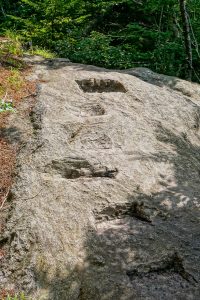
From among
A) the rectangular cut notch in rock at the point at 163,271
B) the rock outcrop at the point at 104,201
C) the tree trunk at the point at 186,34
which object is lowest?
the rectangular cut notch in rock at the point at 163,271

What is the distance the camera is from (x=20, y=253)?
13.7 feet

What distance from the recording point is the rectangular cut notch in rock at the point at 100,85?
8070mm

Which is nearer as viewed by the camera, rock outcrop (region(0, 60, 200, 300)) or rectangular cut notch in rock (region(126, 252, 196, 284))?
rock outcrop (region(0, 60, 200, 300))

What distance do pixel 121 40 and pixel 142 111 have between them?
7.42 m

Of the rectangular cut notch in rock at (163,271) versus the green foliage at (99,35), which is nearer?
the rectangular cut notch in rock at (163,271)

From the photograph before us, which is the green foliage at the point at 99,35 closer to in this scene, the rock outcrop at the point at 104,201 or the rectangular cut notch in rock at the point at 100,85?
the rectangular cut notch in rock at the point at 100,85

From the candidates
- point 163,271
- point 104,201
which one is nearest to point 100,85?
point 104,201

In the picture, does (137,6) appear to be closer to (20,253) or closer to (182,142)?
(182,142)

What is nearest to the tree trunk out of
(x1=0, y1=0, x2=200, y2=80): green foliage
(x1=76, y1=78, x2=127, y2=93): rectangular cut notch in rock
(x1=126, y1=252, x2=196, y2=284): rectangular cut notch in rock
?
(x1=0, y1=0, x2=200, y2=80): green foliage

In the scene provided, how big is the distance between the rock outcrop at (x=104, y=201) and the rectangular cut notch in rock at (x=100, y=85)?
38 centimetres

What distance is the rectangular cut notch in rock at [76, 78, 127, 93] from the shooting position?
26.5ft

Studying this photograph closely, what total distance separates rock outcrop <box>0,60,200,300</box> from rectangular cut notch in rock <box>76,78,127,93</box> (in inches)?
15.0

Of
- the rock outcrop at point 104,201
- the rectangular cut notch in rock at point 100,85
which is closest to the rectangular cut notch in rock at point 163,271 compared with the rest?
the rock outcrop at point 104,201

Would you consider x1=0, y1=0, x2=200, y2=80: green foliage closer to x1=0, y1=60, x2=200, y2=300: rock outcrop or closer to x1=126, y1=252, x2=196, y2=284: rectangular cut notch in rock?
x1=0, y1=60, x2=200, y2=300: rock outcrop
